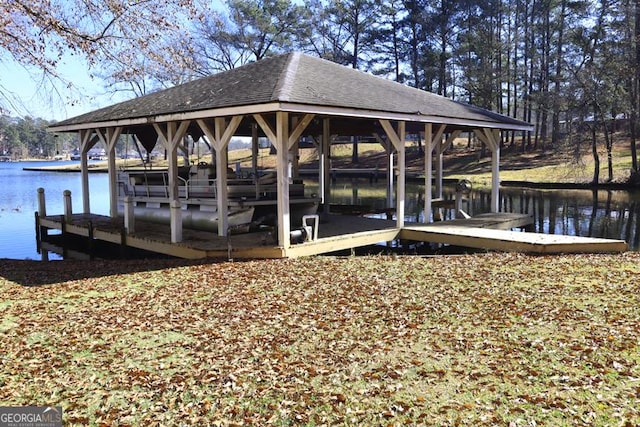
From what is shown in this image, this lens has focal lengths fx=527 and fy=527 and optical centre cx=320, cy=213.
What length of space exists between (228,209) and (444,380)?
25.6ft

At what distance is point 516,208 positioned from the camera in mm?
21203

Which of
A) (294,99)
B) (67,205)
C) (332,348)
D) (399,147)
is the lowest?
(332,348)

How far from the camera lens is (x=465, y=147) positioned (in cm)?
4525

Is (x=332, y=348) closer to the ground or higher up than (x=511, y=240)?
closer to the ground

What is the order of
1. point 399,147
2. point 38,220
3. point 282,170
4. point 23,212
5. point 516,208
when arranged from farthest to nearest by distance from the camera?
point 23,212
point 516,208
point 38,220
point 399,147
point 282,170

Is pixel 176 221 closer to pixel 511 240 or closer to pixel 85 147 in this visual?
pixel 85 147

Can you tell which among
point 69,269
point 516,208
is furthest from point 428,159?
point 516,208

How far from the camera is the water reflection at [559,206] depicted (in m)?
16.0

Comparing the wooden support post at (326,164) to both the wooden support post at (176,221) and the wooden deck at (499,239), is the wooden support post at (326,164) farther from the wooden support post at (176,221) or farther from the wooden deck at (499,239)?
the wooden support post at (176,221)

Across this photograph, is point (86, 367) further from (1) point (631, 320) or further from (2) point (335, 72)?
(2) point (335, 72)

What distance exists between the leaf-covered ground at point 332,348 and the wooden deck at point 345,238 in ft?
5.44

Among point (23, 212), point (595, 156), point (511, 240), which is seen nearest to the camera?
point (511, 240)

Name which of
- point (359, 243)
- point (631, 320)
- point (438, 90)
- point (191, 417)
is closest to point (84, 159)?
point (359, 243)

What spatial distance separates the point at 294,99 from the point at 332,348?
15.8 ft
